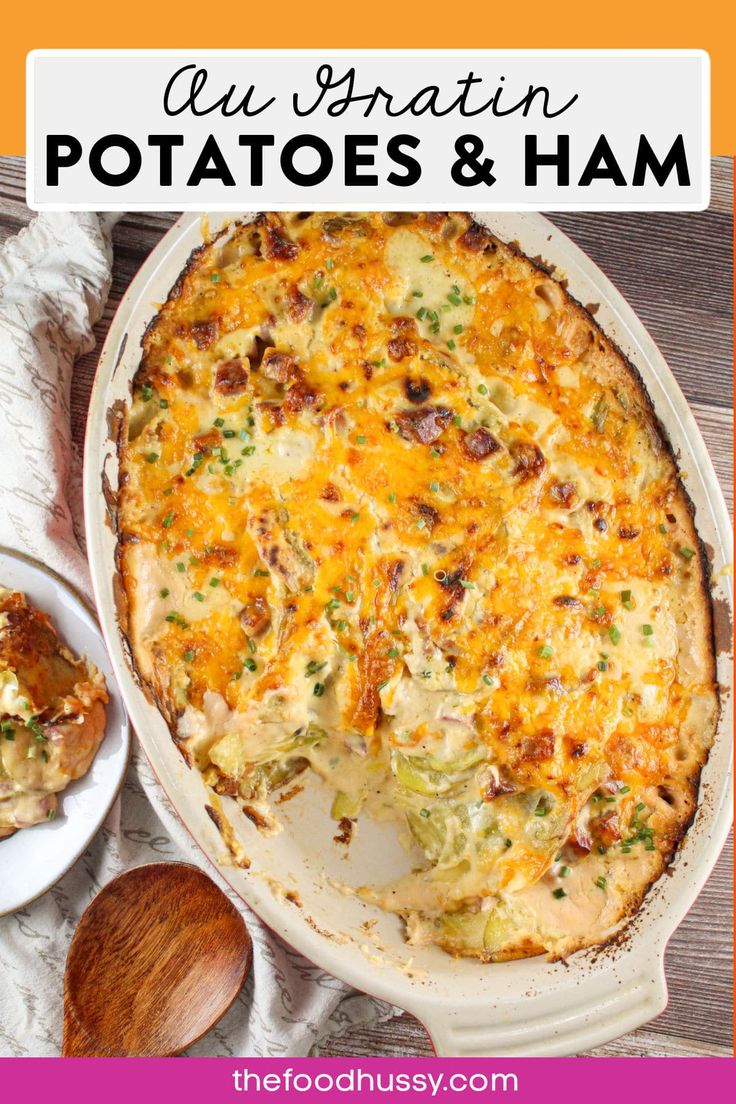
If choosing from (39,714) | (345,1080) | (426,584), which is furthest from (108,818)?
(426,584)

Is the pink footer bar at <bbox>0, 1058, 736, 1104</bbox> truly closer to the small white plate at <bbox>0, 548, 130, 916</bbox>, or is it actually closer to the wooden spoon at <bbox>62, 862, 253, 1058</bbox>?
the wooden spoon at <bbox>62, 862, 253, 1058</bbox>

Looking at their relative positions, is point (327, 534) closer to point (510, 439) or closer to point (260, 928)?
point (510, 439)

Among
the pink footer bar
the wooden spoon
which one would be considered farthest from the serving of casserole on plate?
A: the wooden spoon

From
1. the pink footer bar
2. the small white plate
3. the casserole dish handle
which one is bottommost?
the pink footer bar

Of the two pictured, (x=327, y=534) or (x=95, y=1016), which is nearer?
(x=327, y=534)

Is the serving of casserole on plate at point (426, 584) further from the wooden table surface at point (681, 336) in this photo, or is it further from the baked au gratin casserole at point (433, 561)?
the wooden table surface at point (681, 336)

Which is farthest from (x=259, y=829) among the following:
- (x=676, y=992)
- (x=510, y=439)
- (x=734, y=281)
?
(x=734, y=281)

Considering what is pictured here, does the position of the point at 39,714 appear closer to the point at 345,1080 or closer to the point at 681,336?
the point at 345,1080
